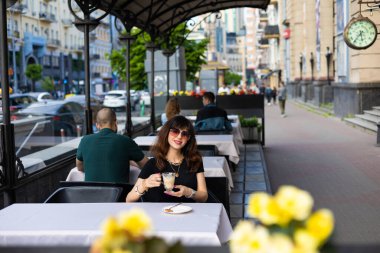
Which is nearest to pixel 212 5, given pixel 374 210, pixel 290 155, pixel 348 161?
pixel 290 155

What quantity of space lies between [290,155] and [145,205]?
11479 mm

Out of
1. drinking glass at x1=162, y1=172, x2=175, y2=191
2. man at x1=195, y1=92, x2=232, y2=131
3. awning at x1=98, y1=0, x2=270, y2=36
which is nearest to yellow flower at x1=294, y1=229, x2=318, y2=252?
drinking glass at x1=162, y1=172, x2=175, y2=191

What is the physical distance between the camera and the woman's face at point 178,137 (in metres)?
5.70

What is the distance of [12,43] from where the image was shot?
214 feet

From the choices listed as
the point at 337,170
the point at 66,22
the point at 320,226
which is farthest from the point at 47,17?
the point at 320,226

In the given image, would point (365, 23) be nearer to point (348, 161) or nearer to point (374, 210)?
point (348, 161)

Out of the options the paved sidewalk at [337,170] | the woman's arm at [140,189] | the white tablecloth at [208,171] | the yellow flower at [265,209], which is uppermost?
the yellow flower at [265,209]

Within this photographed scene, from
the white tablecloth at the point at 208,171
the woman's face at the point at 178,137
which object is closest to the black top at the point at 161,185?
the woman's face at the point at 178,137

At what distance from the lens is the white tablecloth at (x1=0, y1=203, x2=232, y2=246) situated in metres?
4.06

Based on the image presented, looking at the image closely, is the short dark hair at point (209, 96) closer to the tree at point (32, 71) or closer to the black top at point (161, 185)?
the black top at point (161, 185)

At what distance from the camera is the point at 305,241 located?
1.50 metres

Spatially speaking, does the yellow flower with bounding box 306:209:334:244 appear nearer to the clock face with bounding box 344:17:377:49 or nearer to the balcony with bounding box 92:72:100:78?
the clock face with bounding box 344:17:377:49

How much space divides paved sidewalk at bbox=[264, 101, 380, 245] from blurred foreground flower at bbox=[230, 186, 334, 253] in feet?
0.68

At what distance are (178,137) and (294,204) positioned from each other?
4179mm
